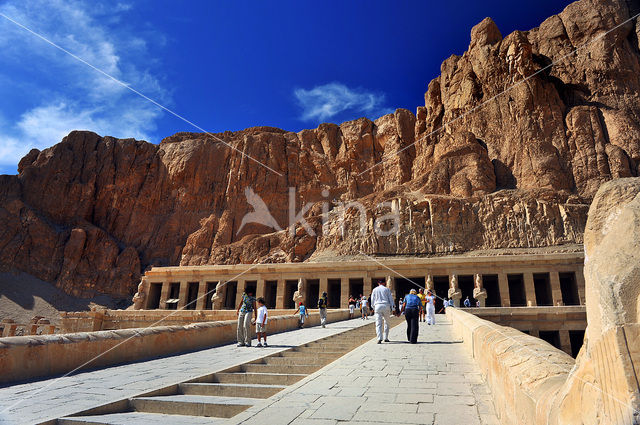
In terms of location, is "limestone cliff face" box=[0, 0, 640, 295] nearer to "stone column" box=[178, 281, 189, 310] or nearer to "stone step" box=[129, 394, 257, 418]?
"stone column" box=[178, 281, 189, 310]

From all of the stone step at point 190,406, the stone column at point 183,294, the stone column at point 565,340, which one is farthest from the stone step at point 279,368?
the stone column at point 183,294

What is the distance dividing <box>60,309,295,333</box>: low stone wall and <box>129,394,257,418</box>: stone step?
2000cm

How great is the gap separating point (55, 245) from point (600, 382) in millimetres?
62242

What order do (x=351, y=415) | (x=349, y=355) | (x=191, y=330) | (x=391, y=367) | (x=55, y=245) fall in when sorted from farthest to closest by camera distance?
(x=55, y=245), (x=191, y=330), (x=349, y=355), (x=391, y=367), (x=351, y=415)

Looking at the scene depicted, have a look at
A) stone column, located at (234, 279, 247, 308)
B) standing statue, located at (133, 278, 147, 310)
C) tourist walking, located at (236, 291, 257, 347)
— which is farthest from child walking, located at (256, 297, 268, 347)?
standing statue, located at (133, 278, 147, 310)

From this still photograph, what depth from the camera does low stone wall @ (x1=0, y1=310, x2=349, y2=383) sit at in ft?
19.7

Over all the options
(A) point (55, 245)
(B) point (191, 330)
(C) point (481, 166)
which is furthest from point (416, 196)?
(A) point (55, 245)

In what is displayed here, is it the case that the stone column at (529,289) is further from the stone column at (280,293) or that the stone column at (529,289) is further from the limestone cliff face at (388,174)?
the stone column at (280,293)

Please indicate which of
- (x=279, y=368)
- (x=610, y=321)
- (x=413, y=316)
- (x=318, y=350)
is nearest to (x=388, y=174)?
(x=413, y=316)

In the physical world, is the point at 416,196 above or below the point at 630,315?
above

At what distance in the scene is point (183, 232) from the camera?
59.8 meters

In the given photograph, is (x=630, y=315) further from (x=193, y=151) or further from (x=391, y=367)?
(x=193, y=151)

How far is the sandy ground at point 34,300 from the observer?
4209 cm

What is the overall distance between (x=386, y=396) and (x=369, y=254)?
35.9 metres
